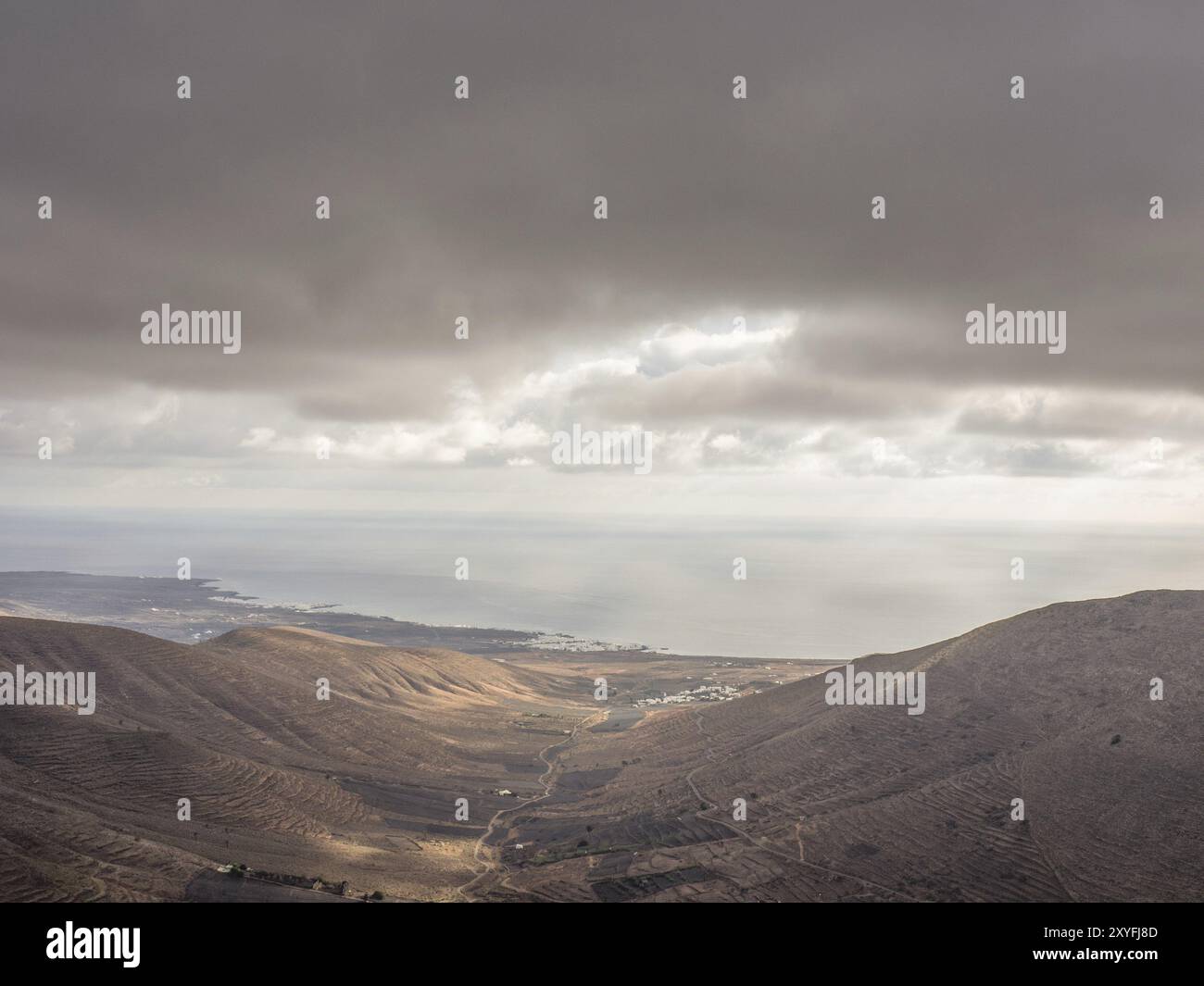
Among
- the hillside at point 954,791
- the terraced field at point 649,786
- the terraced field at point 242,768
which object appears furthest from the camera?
the hillside at point 954,791

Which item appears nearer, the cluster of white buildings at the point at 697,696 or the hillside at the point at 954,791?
the hillside at the point at 954,791

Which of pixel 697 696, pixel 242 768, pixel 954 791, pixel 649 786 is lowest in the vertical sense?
pixel 697 696

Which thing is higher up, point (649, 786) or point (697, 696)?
A: point (649, 786)

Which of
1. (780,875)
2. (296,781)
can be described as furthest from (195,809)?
(780,875)

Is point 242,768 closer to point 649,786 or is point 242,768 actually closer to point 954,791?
point 649,786

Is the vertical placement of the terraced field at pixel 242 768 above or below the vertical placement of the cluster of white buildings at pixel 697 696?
above

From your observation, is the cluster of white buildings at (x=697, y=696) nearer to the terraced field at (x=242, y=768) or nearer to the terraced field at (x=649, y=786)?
the terraced field at (x=242, y=768)

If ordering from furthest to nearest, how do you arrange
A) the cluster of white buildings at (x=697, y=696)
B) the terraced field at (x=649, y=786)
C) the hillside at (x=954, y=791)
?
the cluster of white buildings at (x=697, y=696) < the hillside at (x=954, y=791) < the terraced field at (x=649, y=786)

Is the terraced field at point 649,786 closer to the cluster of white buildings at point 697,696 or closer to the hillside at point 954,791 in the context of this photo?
the hillside at point 954,791

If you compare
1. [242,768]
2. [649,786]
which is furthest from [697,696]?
[242,768]

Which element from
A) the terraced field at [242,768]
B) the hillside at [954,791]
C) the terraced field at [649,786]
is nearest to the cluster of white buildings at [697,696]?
the terraced field at [242,768]

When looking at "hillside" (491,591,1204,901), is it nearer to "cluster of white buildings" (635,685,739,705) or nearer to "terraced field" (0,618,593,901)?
"terraced field" (0,618,593,901)
